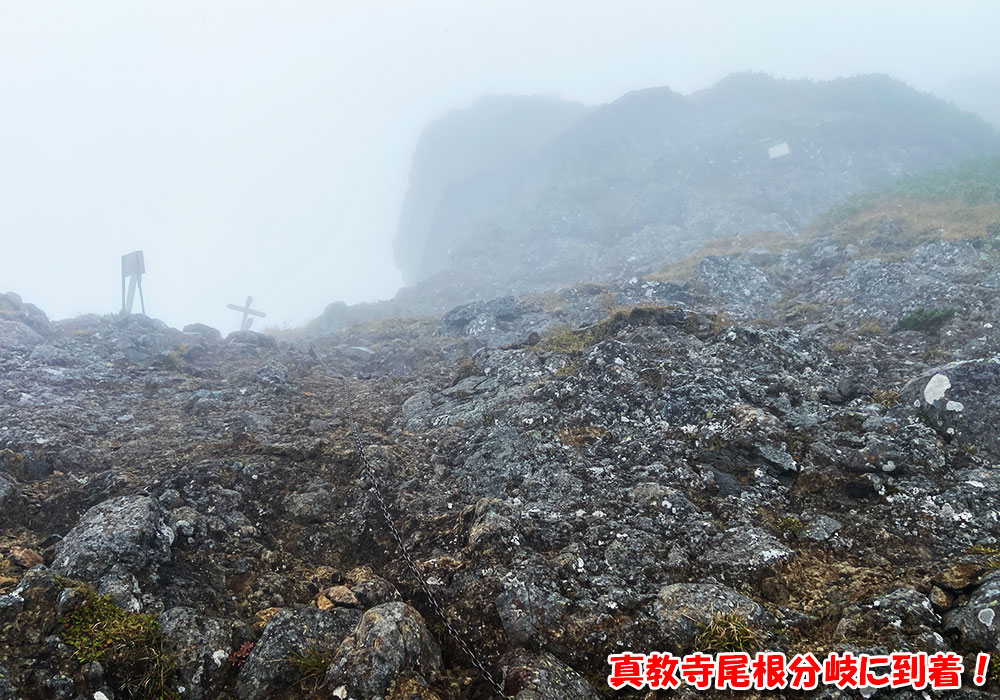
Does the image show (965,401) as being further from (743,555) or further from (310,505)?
(310,505)

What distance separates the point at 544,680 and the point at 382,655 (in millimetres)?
1860

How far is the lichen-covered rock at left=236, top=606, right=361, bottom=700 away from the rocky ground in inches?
1.2

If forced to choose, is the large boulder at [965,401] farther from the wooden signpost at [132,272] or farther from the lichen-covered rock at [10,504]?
the wooden signpost at [132,272]

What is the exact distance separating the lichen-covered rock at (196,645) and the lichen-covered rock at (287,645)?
0.32 meters

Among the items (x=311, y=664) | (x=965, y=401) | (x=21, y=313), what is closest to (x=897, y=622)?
(x=965, y=401)

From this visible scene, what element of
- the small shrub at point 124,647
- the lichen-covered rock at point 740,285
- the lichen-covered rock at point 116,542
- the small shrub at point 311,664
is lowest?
the small shrub at point 311,664

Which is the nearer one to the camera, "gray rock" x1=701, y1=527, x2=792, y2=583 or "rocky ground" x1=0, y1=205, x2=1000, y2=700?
"rocky ground" x1=0, y1=205, x2=1000, y2=700

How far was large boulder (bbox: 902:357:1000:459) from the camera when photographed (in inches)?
331

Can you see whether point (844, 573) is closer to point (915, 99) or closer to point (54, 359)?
point (54, 359)

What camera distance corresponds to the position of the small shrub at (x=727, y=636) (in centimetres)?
561

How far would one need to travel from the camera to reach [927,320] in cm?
1342

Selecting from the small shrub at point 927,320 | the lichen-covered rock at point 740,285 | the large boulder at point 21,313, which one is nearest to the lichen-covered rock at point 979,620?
the small shrub at point 927,320

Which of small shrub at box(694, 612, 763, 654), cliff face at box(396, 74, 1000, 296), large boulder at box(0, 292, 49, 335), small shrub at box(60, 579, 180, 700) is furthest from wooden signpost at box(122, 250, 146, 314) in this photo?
small shrub at box(694, 612, 763, 654)

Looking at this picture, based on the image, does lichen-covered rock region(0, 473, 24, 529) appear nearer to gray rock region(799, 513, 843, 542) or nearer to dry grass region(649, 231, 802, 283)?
gray rock region(799, 513, 843, 542)
